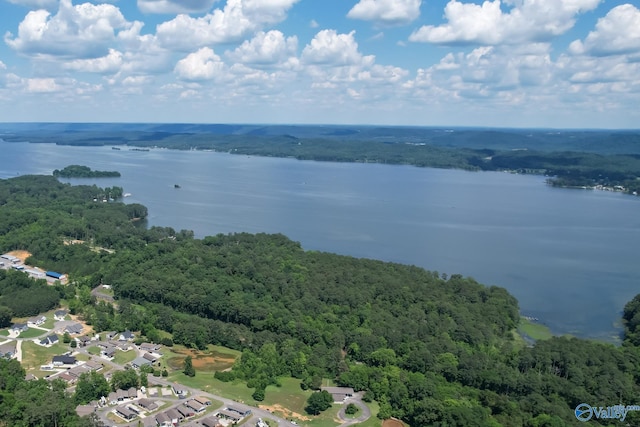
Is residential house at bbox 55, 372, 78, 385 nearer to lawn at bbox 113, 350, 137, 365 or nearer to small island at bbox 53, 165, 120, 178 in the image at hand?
lawn at bbox 113, 350, 137, 365

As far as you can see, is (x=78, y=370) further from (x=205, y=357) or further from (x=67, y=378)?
(x=205, y=357)

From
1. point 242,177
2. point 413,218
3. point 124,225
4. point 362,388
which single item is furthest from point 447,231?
point 242,177

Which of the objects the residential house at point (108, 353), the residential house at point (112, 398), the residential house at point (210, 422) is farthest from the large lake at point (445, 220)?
the residential house at point (112, 398)

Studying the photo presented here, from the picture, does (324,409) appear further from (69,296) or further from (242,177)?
(242,177)

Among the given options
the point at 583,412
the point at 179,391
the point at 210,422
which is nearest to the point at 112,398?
the point at 179,391

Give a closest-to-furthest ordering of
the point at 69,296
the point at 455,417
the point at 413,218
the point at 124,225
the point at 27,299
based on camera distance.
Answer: the point at 455,417, the point at 27,299, the point at 69,296, the point at 124,225, the point at 413,218

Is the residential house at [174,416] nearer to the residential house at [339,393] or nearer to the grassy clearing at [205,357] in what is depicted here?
the grassy clearing at [205,357]

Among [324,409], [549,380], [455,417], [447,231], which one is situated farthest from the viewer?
[447,231]
